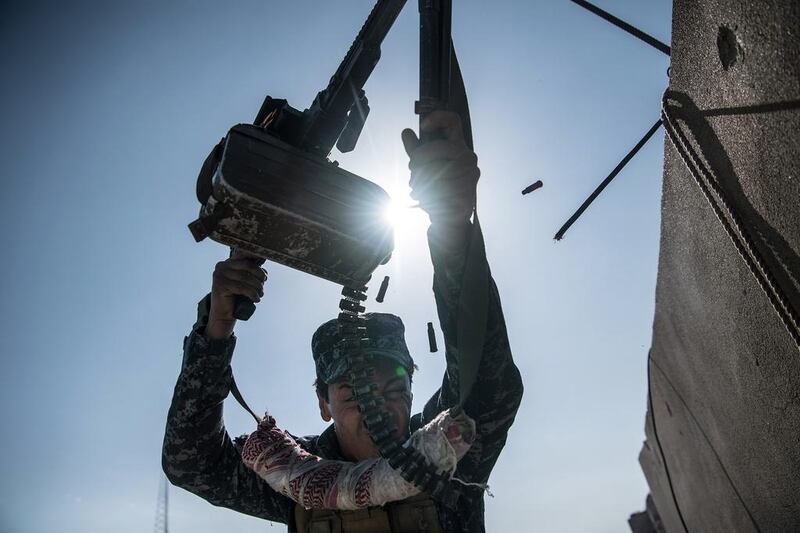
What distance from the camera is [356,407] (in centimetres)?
277

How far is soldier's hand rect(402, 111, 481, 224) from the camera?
163 cm

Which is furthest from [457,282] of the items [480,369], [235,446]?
[235,446]

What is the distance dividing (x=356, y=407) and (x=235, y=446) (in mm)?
790

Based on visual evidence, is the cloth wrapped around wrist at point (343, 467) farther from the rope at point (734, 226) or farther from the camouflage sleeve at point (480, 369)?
the rope at point (734, 226)

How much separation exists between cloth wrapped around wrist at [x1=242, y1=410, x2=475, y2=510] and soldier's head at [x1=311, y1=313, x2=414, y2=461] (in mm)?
257

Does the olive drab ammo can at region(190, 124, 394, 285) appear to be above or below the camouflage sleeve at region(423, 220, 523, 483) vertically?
above

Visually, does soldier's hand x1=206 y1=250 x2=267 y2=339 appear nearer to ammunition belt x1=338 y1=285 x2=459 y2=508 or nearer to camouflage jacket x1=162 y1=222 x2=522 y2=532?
camouflage jacket x1=162 y1=222 x2=522 y2=532

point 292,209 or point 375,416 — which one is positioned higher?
point 292,209

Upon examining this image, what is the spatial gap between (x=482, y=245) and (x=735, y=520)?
1966mm

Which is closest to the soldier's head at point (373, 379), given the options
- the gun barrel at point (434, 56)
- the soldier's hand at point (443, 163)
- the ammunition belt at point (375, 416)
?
the ammunition belt at point (375, 416)

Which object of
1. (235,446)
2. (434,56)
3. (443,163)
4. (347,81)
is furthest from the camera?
(235,446)

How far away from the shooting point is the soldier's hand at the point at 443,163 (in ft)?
5.33

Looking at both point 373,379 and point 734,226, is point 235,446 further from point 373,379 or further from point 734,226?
point 734,226

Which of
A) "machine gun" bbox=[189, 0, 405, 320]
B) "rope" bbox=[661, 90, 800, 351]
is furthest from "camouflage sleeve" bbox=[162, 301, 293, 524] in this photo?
"rope" bbox=[661, 90, 800, 351]
